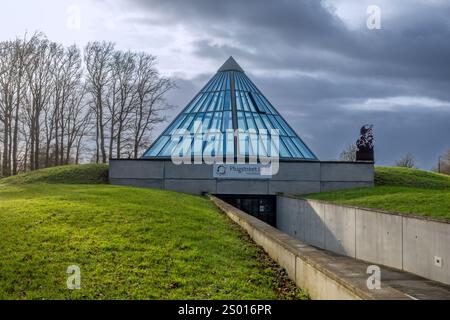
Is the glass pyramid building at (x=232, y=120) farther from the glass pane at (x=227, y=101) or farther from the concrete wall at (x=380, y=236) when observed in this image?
the concrete wall at (x=380, y=236)

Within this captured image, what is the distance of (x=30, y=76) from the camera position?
3703 cm

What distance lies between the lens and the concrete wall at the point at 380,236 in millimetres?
11484

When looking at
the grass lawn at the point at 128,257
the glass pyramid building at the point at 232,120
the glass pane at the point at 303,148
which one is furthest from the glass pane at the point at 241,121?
the grass lawn at the point at 128,257

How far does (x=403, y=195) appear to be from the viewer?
18.4 m

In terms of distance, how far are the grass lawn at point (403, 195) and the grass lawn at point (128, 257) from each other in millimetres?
6974

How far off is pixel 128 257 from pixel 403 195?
14.0 m

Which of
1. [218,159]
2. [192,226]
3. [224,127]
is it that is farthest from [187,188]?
[192,226]

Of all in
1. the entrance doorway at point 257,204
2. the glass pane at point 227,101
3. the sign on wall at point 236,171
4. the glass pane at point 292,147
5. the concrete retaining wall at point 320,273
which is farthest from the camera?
the glass pane at point 227,101

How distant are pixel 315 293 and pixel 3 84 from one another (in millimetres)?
35700

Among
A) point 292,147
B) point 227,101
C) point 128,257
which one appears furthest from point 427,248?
point 227,101

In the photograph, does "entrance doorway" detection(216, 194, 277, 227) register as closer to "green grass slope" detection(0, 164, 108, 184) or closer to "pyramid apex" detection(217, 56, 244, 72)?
"green grass slope" detection(0, 164, 108, 184)

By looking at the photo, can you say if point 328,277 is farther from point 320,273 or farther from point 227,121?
point 227,121

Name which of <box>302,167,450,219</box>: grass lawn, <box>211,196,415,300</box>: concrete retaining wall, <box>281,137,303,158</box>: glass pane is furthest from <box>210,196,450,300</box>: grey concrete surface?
<box>281,137,303,158</box>: glass pane

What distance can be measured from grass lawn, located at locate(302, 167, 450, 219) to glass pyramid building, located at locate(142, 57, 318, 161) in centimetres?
527
